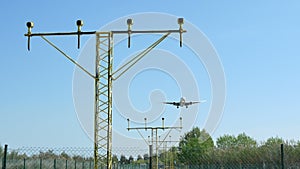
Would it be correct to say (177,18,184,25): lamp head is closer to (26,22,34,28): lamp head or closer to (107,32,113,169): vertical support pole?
(107,32,113,169): vertical support pole

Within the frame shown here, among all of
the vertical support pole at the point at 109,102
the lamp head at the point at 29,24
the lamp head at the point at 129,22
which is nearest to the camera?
the vertical support pole at the point at 109,102

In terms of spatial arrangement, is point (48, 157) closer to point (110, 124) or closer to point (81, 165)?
point (81, 165)

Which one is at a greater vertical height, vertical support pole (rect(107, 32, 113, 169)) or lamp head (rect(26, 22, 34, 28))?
lamp head (rect(26, 22, 34, 28))

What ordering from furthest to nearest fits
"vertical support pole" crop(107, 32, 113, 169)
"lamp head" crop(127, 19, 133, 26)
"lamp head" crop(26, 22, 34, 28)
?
"lamp head" crop(26, 22, 34, 28)
"lamp head" crop(127, 19, 133, 26)
"vertical support pole" crop(107, 32, 113, 169)

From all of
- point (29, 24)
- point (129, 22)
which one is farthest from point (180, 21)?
point (29, 24)

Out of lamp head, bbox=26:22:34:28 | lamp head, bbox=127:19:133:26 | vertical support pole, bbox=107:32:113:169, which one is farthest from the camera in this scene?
lamp head, bbox=26:22:34:28

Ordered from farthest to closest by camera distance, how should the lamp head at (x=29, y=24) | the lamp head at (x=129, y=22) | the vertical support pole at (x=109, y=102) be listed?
1. the lamp head at (x=29, y=24)
2. the lamp head at (x=129, y=22)
3. the vertical support pole at (x=109, y=102)

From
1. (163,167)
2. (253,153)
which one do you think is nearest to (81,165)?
(163,167)

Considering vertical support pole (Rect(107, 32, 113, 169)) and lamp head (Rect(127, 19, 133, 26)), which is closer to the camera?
vertical support pole (Rect(107, 32, 113, 169))

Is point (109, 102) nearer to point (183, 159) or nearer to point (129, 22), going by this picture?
point (129, 22)

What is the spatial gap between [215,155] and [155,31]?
25693 mm

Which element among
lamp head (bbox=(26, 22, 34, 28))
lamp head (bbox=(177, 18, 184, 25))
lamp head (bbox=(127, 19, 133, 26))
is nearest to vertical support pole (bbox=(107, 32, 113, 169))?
lamp head (bbox=(127, 19, 133, 26))

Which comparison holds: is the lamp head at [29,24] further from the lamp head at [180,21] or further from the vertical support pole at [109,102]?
the lamp head at [180,21]

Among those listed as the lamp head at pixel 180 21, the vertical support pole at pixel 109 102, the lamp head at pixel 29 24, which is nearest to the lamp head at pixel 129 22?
the vertical support pole at pixel 109 102
